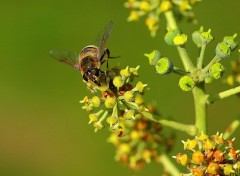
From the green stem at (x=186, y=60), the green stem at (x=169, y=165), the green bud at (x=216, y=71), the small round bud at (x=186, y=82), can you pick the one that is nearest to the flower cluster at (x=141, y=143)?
the green stem at (x=169, y=165)

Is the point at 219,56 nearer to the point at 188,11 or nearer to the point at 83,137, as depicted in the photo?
the point at 188,11

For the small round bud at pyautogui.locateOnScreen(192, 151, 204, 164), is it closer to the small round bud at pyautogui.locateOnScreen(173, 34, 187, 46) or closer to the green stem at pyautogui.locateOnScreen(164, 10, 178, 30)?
the small round bud at pyautogui.locateOnScreen(173, 34, 187, 46)

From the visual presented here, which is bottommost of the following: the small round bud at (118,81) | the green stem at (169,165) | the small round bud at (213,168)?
the small round bud at (213,168)

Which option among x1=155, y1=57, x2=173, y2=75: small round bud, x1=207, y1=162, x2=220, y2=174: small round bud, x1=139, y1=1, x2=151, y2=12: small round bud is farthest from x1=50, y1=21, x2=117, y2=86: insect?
x1=207, y1=162, x2=220, y2=174: small round bud

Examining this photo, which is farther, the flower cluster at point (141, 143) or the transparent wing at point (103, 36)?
the flower cluster at point (141, 143)

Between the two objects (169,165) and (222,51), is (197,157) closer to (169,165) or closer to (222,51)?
(222,51)

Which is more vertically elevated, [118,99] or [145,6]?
[145,6]

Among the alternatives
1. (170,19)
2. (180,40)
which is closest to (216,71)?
(180,40)

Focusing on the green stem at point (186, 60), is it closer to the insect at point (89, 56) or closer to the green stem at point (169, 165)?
the insect at point (89, 56)
